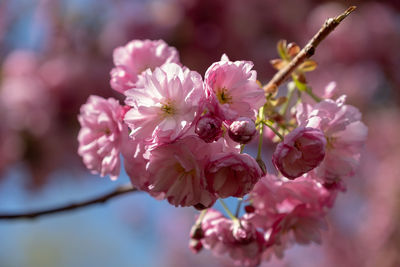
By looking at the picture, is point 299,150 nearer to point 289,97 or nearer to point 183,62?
point 289,97

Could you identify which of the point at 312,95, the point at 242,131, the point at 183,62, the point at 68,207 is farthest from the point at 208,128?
the point at 183,62

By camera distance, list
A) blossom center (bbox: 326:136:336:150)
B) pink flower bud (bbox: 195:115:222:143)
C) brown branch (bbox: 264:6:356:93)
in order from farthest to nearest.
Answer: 1. blossom center (bbox: 326:136:336:150)
2. brown branch (bbox: 264:6:356:93)
3. pink flower bud (bbox: 195:115:222:143)

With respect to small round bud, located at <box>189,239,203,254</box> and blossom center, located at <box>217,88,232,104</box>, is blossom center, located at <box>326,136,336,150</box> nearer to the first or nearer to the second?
blossom center, located at <box>217,88,232,104</box>

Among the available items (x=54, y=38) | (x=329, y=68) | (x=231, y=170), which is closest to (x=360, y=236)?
(x=329, y=68)

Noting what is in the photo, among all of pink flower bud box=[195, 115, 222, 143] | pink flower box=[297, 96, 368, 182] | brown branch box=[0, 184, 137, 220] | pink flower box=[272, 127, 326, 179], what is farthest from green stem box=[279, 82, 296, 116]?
brown branch box=[0, 184, 137, 220]

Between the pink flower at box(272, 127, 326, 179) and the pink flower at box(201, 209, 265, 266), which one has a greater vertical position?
the pink flower at box(272, 127, 326, 179)

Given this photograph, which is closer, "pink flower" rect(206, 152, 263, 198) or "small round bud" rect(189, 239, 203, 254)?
"pink flower" rect(206, 152, 263, 198)
